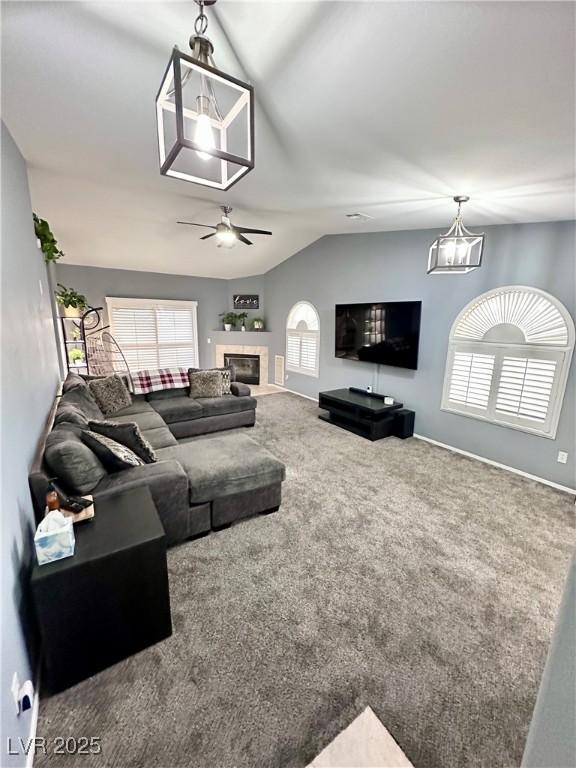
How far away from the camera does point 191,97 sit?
5.21 feet

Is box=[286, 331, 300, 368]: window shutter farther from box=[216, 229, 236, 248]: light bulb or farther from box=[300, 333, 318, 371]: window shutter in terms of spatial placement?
box=[216, 229, 236, 248]: light bulb

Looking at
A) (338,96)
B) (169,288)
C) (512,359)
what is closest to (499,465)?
(512,359)

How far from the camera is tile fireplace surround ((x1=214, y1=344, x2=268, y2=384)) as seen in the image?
7591mm

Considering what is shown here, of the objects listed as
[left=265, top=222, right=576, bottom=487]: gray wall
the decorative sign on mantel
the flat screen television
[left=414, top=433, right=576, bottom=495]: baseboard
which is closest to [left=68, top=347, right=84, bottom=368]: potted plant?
the decorative sign on mantel

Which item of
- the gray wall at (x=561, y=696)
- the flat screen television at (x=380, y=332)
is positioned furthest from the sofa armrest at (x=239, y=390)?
the gray wall at (x=561, y=696)

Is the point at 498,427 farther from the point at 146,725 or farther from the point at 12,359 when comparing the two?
the point at 12,359

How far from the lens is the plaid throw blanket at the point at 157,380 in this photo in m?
4.62

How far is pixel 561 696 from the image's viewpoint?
2.42 feet

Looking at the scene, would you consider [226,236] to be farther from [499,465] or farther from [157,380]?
[499,465]

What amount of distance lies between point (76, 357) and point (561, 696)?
6032mm

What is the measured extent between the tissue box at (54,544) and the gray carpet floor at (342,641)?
631 millimetres

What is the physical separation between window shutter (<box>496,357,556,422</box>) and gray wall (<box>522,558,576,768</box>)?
3.23 m

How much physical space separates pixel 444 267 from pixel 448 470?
2232mm

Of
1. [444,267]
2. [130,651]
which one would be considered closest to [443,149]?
[444,267]
